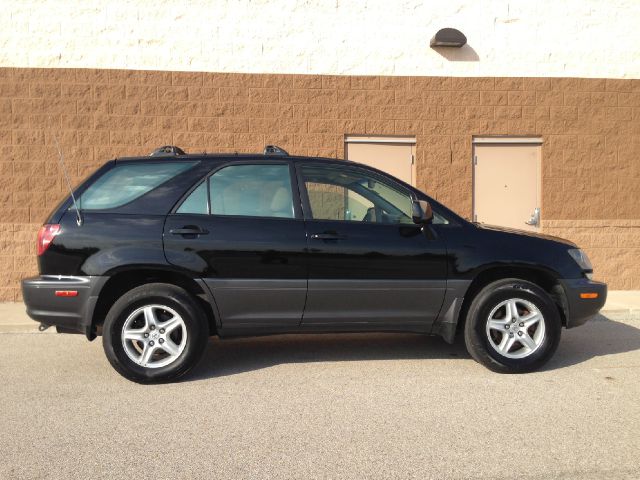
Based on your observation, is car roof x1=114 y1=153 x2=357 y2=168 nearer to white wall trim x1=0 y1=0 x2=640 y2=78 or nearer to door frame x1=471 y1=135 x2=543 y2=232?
white wall trim x1=0 y1=0 x2=640 y2=78

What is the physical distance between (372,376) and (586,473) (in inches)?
83.7

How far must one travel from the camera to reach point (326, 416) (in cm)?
436

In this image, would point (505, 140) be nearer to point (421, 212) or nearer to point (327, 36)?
point (327, 36)

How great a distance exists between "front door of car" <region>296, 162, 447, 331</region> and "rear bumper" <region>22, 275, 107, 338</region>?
1.72 meters

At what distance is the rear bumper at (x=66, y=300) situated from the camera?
5.00 meters

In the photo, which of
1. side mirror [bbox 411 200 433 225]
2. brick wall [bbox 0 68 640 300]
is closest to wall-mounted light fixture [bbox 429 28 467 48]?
brick wall [bbox 0 68 640 300]

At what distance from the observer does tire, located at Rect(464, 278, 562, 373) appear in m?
5.33

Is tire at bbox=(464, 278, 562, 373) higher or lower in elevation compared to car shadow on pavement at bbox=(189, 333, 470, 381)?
higher

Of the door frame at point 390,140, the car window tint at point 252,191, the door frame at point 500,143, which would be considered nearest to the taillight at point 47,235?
the car window tint at point 252,191

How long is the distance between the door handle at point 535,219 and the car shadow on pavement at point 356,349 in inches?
106

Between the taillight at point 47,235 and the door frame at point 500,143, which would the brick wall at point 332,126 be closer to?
the door frame at point 500,143

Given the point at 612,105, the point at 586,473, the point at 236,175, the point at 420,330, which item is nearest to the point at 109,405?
the point at 236,175

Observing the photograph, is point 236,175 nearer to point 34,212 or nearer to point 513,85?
point 34,212

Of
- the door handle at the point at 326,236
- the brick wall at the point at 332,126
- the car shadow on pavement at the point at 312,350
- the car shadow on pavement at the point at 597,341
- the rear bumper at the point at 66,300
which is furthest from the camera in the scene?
the brick wall at the point at 332,126
